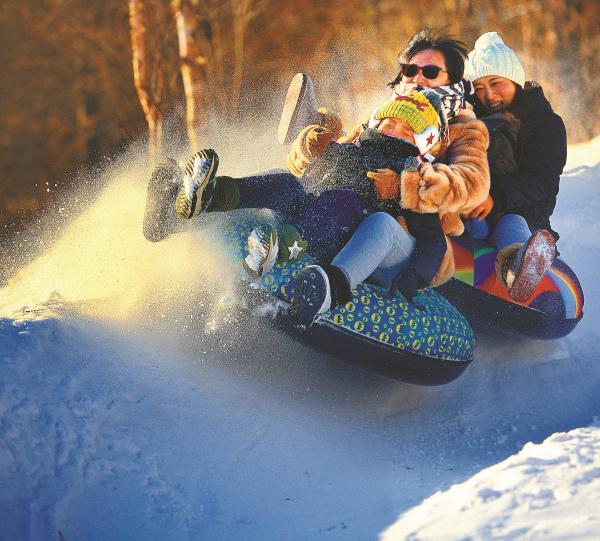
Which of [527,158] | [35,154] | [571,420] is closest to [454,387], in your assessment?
[571,420]

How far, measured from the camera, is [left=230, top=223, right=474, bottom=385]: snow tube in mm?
2369

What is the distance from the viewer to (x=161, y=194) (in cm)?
244

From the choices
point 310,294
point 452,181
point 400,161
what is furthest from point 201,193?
point 452,181

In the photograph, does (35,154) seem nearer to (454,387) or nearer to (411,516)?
(454,387)

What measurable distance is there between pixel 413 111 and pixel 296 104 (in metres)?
0.79

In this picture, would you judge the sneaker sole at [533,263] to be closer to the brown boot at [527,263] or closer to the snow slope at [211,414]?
the brown boot at [527,263]

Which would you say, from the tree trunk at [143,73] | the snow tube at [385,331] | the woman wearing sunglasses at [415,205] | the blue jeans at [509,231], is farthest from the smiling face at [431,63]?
the tree trunk at [143,73]

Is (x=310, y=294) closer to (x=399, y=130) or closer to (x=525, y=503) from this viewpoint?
(x=399, y=130)

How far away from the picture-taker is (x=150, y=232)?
2.46 m

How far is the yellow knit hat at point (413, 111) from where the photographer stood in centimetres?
237

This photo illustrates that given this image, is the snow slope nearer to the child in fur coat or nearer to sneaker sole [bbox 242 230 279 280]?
sneaker sole [bbox 242 230 279 280]

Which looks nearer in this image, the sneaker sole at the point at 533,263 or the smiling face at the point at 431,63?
the sneaker sole at the point at 533,263

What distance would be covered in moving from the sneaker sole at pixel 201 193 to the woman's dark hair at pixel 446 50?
3.37 ft

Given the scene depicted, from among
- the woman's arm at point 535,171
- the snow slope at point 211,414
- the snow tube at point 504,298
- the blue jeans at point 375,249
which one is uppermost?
the woman's arm at point 535,171
